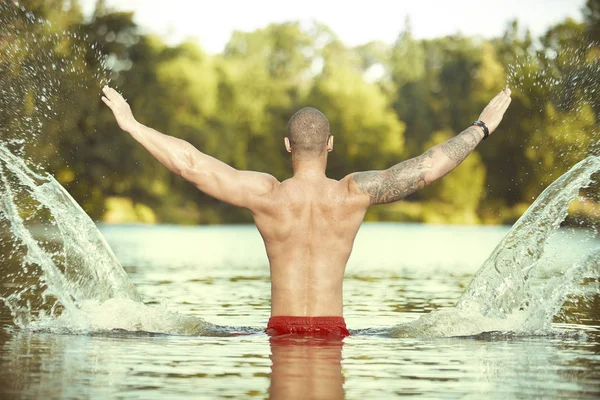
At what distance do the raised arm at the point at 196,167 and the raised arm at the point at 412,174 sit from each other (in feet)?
2.78

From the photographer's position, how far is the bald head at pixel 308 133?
10.7 m

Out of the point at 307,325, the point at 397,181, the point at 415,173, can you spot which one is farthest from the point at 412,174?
the point at 307,325

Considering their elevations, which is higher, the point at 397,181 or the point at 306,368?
the point at 397,181

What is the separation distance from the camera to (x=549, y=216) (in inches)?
591

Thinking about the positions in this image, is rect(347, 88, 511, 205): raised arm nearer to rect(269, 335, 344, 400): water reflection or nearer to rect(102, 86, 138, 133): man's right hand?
rect(269, 335, 344, 400): water reflection

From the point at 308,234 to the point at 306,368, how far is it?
5.28 ft

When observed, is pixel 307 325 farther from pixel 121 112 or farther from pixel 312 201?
pixel 121 112

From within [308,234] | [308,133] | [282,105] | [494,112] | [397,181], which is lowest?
[308,234]

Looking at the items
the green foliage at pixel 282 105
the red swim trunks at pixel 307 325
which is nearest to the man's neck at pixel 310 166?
the red swim trunks at pixel 307 325

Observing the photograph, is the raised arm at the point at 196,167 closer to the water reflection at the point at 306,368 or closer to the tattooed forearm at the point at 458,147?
the water reflection at the point at 306,368

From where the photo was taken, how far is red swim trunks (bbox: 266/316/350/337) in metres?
11.0

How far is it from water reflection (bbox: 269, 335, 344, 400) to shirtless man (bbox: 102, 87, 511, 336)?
21cm

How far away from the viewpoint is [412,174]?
10844mm

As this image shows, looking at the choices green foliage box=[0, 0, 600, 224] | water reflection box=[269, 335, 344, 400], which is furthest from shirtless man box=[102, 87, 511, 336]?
green foliage box=[0, 0, 600, 224]
